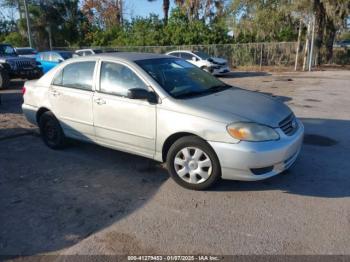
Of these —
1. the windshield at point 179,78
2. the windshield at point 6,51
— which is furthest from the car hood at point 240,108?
the windshield at point 6,51

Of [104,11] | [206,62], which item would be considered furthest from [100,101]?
[104,11]

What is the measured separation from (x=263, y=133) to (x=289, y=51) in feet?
72.3

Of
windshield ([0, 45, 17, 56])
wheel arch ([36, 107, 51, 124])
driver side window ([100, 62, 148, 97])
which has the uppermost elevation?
windshield ([0, 45, 17, 56])

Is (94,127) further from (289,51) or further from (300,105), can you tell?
(289,51)

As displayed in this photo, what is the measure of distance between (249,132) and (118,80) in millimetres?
1999

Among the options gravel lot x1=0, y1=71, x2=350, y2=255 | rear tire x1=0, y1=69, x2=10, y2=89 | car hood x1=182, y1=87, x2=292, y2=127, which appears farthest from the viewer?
rear tire x1=0, y1=69, x2=10, y2=89

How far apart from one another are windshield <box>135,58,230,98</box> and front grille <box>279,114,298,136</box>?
1.08m

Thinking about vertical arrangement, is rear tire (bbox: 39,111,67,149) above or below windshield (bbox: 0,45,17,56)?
below

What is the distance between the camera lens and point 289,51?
23703 mm

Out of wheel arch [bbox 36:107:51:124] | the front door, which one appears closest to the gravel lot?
the front door

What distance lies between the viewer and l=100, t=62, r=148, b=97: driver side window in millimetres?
4434

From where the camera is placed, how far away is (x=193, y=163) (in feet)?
13.1

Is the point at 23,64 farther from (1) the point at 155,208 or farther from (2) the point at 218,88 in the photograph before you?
(1) the point at 155,208

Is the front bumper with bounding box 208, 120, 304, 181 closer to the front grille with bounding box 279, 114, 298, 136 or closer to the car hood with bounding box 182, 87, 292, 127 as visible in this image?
the front grille with bounding box 279, 114, 298, 136
